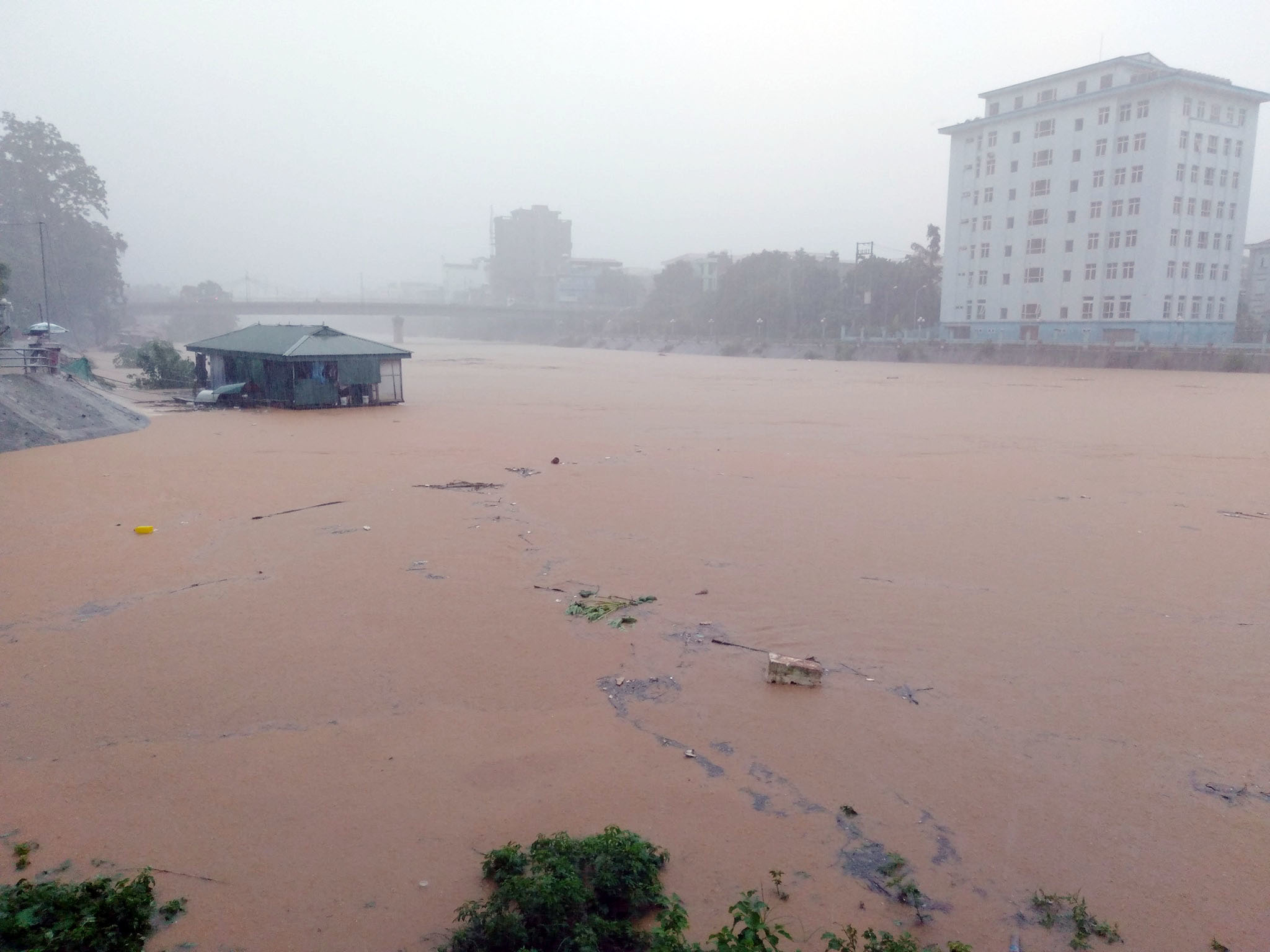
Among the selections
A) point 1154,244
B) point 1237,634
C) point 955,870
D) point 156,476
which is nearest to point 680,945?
point 955,870

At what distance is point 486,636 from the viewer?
6.80 m

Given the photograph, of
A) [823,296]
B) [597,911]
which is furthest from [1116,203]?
[597,911]

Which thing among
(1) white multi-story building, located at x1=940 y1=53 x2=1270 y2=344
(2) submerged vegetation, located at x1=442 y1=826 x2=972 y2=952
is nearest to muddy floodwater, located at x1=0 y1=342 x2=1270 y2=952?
(2) submerged vegetation, located at x1=442 y1=826 x2=972 y2=952

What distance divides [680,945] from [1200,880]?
2.44 m

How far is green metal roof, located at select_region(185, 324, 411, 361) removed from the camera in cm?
2178

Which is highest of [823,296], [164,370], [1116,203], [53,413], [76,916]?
[1116,203]

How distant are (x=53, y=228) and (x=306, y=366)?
1399 inches

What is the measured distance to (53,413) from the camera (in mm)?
17375

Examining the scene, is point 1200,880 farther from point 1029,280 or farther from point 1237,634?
point 1029,280

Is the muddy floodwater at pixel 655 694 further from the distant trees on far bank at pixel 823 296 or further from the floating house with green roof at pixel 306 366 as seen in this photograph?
the distant trees on far bank at pixel 823 296

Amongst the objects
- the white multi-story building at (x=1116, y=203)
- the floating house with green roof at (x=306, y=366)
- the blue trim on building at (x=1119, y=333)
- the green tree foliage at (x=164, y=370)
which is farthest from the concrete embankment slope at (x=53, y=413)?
the white multi-story building at (x=1116, y=203)

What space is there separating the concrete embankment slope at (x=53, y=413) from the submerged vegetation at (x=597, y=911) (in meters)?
15.5

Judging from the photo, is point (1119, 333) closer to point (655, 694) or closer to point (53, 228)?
point (655, 694)

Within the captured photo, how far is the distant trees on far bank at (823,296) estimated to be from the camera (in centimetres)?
6000
